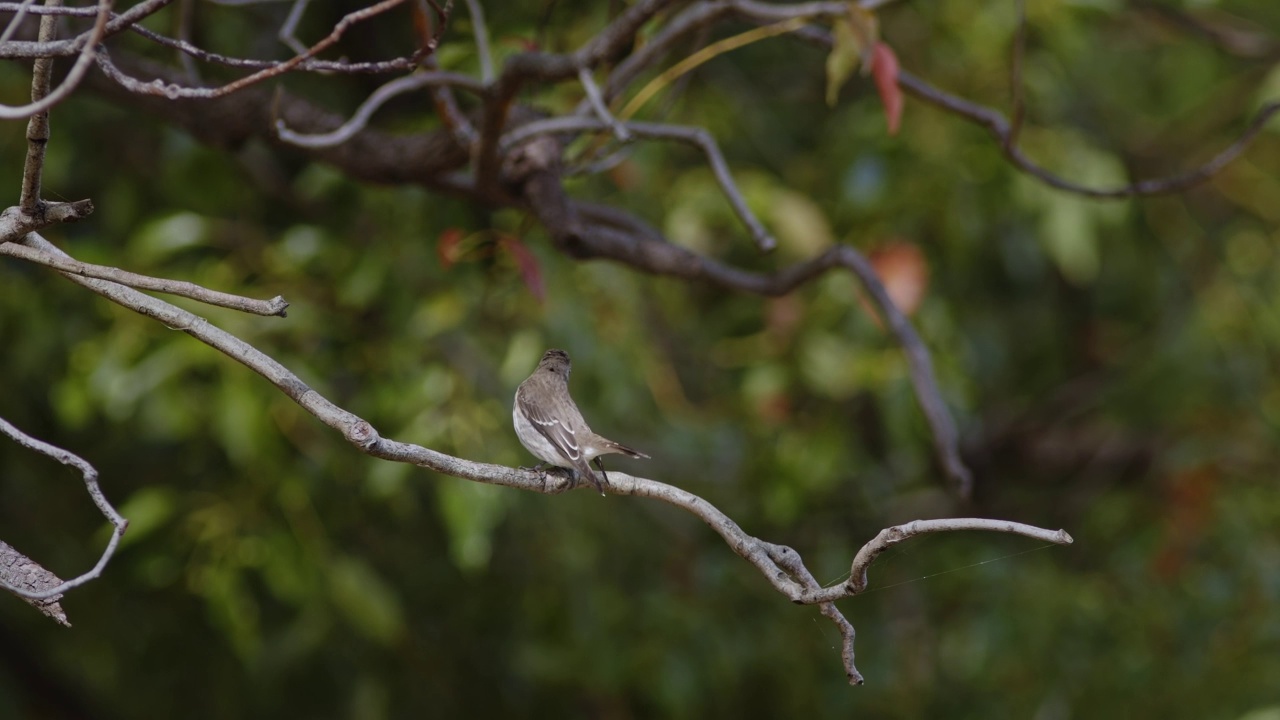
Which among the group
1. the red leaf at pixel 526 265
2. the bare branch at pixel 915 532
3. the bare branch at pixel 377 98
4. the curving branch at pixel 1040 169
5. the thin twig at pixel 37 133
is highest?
the bare branch at pixel 377 98

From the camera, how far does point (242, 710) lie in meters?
5.56

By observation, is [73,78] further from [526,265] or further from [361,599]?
[361,599]

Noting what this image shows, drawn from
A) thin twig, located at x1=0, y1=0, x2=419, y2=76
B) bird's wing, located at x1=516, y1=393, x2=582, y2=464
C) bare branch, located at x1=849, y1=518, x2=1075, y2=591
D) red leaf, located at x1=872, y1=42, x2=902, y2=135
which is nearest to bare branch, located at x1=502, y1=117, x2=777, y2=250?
red leaf, located at x1=872, y1=42, x2=902, y2=135

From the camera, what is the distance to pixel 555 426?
2.55m

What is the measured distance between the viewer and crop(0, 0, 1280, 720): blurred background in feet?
13.6

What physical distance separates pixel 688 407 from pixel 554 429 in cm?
307

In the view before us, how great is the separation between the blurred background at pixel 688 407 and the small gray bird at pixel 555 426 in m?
0.82

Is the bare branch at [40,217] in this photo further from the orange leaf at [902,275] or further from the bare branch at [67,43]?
the orange leaf at [902,275]

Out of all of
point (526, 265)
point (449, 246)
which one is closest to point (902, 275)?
point (526, 265)

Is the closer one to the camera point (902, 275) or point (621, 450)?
point (621, 450)

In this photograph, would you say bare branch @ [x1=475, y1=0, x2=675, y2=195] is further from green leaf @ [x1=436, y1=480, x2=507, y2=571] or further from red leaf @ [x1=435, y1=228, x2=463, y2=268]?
green leaf @ [x1=436, y1=480, x2=507, y2=571]

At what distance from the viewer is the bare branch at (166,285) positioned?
1.59 m

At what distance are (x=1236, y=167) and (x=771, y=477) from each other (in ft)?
8.96

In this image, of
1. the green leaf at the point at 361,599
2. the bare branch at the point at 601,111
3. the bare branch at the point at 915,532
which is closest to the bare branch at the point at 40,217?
the bare branch at the point at 915,532
